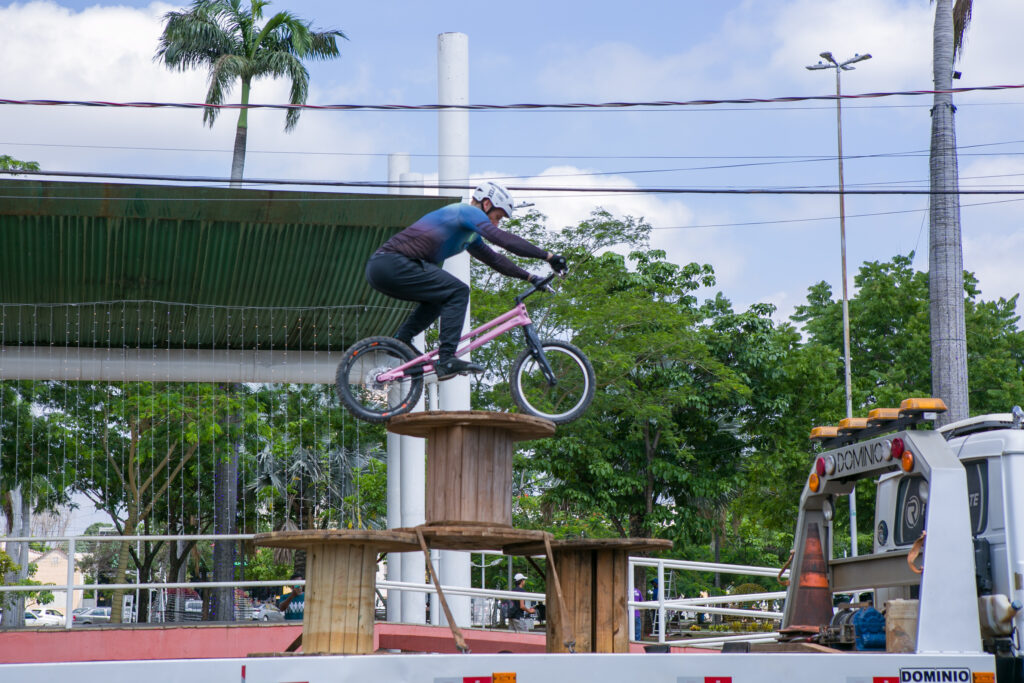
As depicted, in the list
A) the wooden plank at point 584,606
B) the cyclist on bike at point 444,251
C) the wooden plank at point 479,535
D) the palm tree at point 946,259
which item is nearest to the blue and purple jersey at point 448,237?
the cyclist on bike at point 444,251

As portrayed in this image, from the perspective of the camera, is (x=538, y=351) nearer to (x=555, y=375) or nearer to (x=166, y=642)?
(x=555, y=375)

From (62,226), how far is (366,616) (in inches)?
417

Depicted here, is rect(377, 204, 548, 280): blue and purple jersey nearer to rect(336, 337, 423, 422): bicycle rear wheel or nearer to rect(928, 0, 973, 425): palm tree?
rect(336, 337, 423, 422): bicycle rear wheel

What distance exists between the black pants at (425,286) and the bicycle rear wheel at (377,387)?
522 mm

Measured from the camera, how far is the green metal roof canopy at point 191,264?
1488 centimetres

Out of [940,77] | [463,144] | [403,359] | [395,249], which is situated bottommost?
[403,359]

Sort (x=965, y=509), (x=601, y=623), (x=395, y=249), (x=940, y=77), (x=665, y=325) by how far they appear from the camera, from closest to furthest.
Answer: (x=965, y=509)
(x=601, y=623)
(x=395, y=249)
(x=940, y=77)
(x=665, y=325)

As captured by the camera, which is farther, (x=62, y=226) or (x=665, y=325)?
(x=665, y=325)

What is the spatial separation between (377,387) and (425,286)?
1136 mm

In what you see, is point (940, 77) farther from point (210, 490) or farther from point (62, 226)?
point (210, 490)

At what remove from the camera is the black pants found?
28.6ft

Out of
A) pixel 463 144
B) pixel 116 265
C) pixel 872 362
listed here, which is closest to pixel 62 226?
pixel 116 265

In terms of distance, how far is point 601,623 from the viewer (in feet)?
24.3

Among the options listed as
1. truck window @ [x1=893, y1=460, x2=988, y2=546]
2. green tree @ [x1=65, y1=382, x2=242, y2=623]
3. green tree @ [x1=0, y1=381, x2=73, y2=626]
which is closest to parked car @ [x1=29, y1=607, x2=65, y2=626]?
green tree @ [x1=65, y1=382, x2=242, y2=623]
